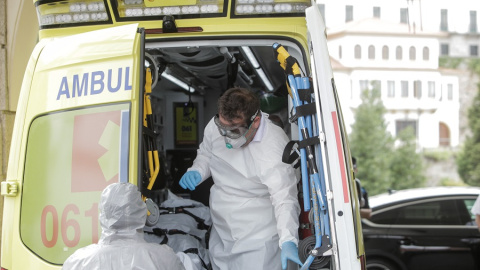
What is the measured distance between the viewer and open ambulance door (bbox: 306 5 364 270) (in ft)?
9.91

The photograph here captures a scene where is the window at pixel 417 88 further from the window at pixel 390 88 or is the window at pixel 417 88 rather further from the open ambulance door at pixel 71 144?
the open ambulance door at pixel 71 144

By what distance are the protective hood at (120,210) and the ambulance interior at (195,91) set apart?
55.7 inches

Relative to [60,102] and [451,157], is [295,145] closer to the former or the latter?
[60,102]

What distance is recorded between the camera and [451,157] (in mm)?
46312

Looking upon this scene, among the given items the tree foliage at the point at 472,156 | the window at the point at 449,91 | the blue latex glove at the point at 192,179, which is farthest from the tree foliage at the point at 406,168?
the blue latex glove at the point at 192,179

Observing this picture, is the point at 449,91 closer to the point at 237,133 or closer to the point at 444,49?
the point at 444,49

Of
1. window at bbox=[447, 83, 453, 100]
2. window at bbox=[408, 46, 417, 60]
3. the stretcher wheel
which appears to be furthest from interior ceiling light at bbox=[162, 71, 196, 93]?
window at bbox=[447, 83, 453, 100]

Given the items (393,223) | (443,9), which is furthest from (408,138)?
(393,223)

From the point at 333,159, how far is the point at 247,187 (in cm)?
111

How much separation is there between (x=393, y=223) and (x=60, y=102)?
613cm

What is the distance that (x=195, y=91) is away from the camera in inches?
282

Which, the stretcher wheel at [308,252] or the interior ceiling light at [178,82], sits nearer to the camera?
the stretcher wheel at [308,252]

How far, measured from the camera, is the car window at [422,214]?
8.52 meters

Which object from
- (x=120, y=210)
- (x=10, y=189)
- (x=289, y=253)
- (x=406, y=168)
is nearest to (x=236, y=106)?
(x=289, y=253)
